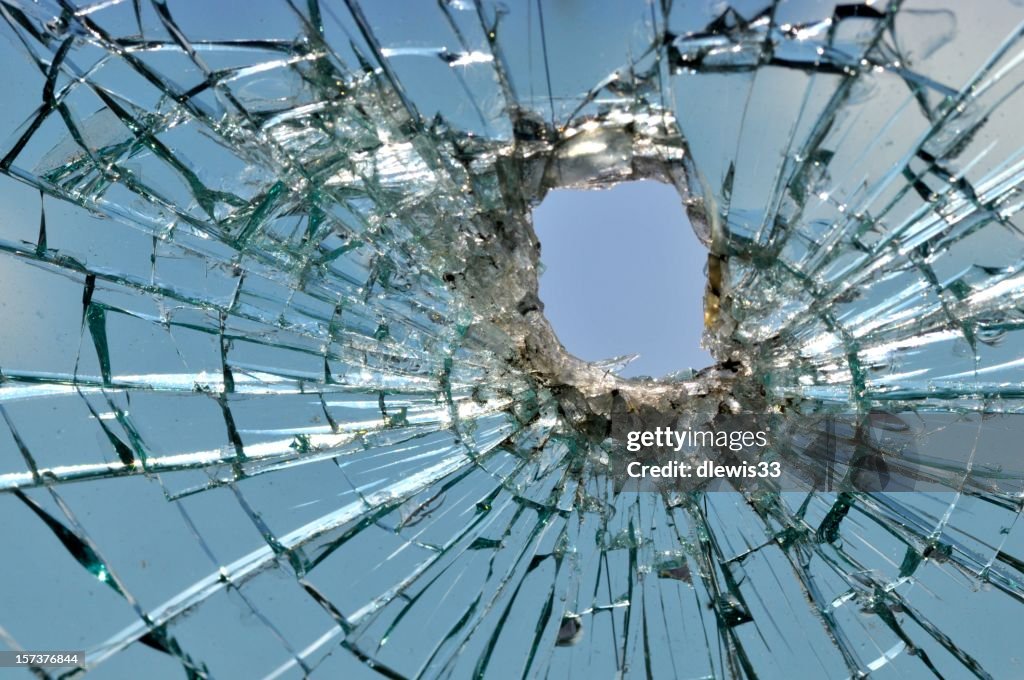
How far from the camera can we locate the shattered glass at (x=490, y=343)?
1137mm

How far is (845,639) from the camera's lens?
1419mm

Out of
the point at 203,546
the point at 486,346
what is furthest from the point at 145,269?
the point at 486,346

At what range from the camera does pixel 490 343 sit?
1.55 m

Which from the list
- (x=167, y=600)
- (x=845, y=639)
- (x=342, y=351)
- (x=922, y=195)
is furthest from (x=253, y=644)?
(x=922, y=195)

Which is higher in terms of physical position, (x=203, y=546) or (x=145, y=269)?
(x=145, y=269)

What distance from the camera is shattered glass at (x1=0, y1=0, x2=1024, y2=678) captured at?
1137 mm

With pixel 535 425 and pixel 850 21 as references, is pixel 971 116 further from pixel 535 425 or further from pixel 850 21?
pixel 535 425

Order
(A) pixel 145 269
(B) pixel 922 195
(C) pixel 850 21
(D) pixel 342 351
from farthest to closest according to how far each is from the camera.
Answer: (D) pixel 342 351
(A) pixel 145 269
(B) pixel 922 195
(C) pixel 850 21

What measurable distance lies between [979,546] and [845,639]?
0.92ft

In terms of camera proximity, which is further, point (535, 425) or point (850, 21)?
point (535, 425)

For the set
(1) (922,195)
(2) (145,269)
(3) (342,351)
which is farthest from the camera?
(3) (342,351)

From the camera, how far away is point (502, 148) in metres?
1.29

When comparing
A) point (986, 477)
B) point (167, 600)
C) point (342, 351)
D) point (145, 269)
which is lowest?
point (167, 600)

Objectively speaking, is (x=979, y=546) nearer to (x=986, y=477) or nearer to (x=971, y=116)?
(x=986, y=477)
